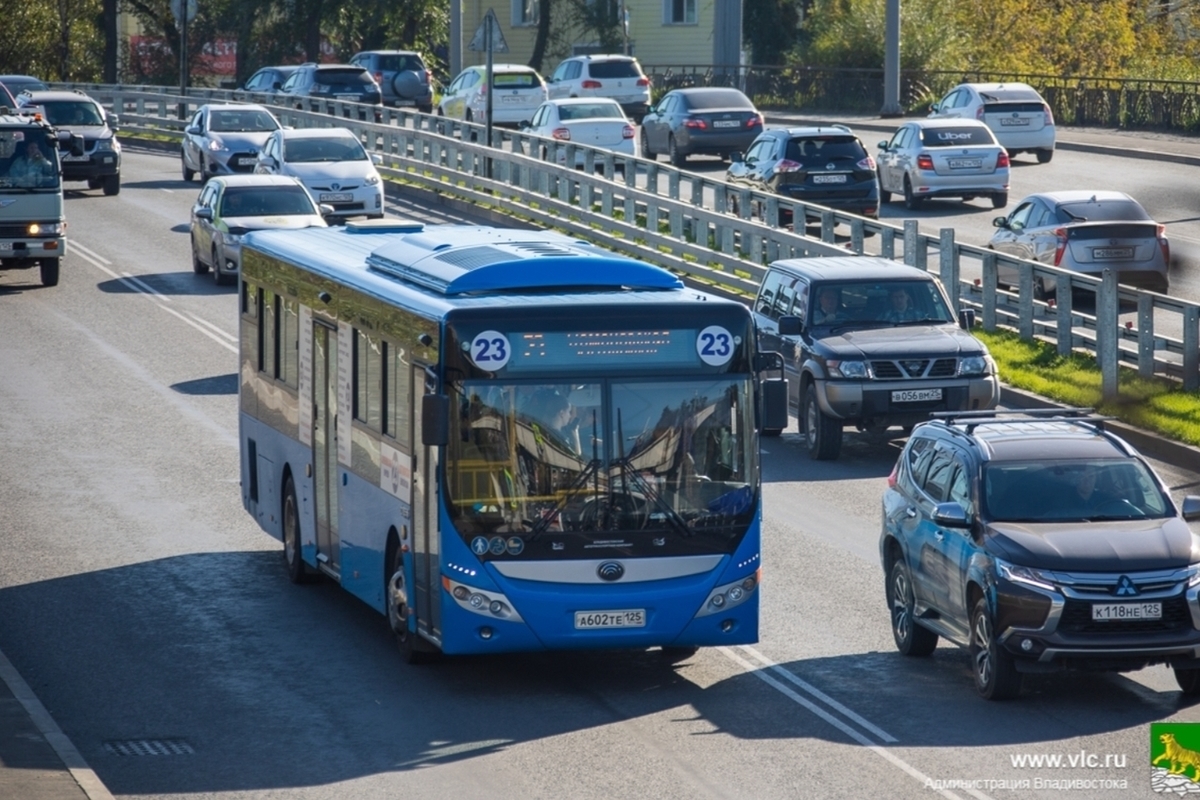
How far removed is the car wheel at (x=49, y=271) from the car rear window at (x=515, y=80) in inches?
931

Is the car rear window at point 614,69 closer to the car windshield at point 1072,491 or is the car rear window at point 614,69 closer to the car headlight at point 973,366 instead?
Answer: the car headlight at point 973,366

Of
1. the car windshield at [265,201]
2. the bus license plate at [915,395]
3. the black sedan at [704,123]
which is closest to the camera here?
the bus license plate at [915,395]

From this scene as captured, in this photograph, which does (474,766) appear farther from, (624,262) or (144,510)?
(144,510)

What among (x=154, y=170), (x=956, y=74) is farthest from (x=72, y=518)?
(x=956, y=74)

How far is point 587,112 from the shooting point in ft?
155

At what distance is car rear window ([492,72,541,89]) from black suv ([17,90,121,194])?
492 inches

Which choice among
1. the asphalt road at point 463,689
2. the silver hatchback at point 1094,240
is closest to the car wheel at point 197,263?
the silver hatchback at point 1094,240

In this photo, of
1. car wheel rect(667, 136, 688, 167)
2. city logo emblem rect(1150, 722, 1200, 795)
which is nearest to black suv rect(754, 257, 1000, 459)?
city logo emblem rect(1150, 722, 1200, 795)

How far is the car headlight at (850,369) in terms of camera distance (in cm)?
2064

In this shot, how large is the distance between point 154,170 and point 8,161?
18857mm

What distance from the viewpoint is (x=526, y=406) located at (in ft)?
40.4

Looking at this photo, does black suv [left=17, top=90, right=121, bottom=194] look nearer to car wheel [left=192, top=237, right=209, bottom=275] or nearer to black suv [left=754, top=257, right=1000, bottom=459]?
car wheel [left=192, top=237, right=209, bottom=275]

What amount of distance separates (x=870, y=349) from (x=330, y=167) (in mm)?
19552

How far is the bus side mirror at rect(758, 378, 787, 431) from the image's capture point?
12.7m
